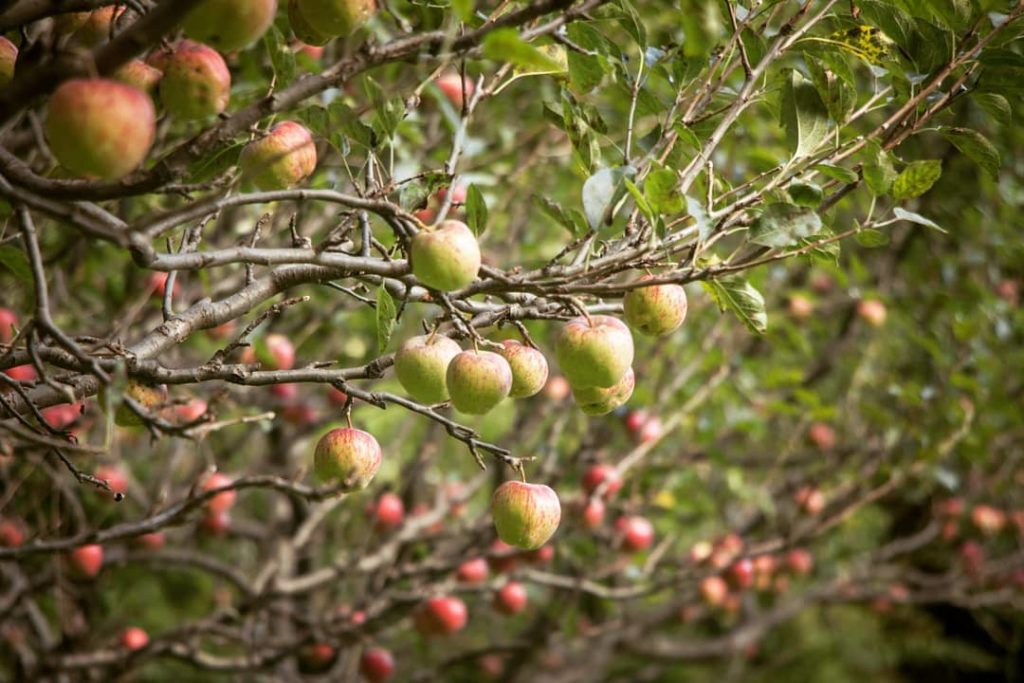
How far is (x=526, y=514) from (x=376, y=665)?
2.02 metres

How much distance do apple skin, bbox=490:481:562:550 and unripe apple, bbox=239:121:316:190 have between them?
1.75 feet

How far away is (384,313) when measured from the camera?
114 centimetres

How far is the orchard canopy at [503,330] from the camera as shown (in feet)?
3.32

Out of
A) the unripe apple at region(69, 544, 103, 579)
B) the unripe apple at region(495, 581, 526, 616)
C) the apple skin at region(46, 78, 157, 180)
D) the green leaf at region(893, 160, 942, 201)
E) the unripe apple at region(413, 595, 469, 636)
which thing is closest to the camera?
the apple skin at region(46, 78, 157, 180)

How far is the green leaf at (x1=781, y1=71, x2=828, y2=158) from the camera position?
1.26 meters

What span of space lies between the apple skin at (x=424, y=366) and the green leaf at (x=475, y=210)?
0.55 feet

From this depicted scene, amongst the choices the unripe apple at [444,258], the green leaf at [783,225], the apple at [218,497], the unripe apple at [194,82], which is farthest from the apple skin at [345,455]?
the apple at [218,497]

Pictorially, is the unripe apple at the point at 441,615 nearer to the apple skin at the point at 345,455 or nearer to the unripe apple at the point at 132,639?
the unripe apple at the point at 132,639

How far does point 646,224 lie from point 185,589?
445cm

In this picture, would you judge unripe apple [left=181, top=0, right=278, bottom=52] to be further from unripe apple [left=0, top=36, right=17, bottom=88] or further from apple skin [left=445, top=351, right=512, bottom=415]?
apple skin [left=445, top=351, right=512, bottom=415]

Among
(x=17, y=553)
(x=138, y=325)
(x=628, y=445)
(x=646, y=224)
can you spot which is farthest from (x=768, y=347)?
(x=17, y=553)

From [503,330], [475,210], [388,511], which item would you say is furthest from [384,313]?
[388,511]

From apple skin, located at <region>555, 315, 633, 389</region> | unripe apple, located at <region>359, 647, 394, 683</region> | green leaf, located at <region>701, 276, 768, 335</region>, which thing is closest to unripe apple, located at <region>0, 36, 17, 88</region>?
apple skin, located at <region>555, 315, 633, 389</region>

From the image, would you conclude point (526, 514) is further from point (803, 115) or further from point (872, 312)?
point (872, 312)
